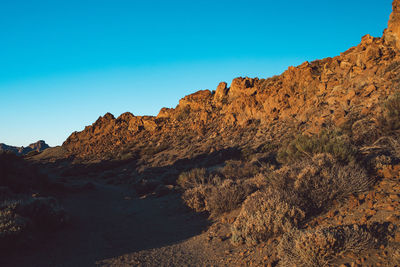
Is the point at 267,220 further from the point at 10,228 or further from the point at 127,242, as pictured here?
the point at 10,228

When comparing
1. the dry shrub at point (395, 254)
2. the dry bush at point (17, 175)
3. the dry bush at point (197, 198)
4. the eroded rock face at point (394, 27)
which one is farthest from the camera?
the eroded rock face at point (394, 27)

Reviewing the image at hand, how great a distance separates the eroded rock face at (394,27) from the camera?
68.3 feet

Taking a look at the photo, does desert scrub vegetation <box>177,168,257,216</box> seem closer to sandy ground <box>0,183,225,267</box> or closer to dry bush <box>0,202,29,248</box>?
sandy ground <box>0,183,225,267</box>

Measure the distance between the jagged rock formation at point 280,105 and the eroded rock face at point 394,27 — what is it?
4 cm

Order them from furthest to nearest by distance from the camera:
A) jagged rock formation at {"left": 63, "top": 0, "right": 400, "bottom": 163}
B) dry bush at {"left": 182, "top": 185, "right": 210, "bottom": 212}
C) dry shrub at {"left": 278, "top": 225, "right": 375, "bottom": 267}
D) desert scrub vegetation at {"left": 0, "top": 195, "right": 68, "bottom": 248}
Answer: jagged rock formation at {"left": 63, "top": 0, "right": 400, "bottom": 163} < dry bush at {"left": 182, "top": 185, "right": 210, "bottom": 212} < desert scrub vegetation at {"left": 0, "top": 195, "right": 68, "bottom": 248} < dry shrub at {"left": 278, "top": 225, "right": 375, "bottom": 267}

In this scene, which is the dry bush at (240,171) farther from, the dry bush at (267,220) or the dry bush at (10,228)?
the dry bush at (10,228)

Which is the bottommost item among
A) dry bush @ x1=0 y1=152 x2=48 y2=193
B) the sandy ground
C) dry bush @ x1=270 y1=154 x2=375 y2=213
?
the sandy ground

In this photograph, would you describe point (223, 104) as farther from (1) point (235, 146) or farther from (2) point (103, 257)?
(2) point (103, 257)

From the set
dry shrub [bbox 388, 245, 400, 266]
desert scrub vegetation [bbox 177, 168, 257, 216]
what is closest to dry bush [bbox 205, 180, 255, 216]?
desert scrub vegetation [bbox 177, 168, 257, 216]

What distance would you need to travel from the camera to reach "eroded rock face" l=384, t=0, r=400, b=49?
68.3 feet

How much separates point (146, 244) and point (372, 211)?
15.1ft

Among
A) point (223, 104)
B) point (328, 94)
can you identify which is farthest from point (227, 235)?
point (223, 104)

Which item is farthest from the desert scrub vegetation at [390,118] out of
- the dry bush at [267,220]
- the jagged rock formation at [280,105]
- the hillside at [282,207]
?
the dry bush at [267,220]

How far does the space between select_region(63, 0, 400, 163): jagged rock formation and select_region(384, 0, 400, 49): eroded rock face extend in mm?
39
